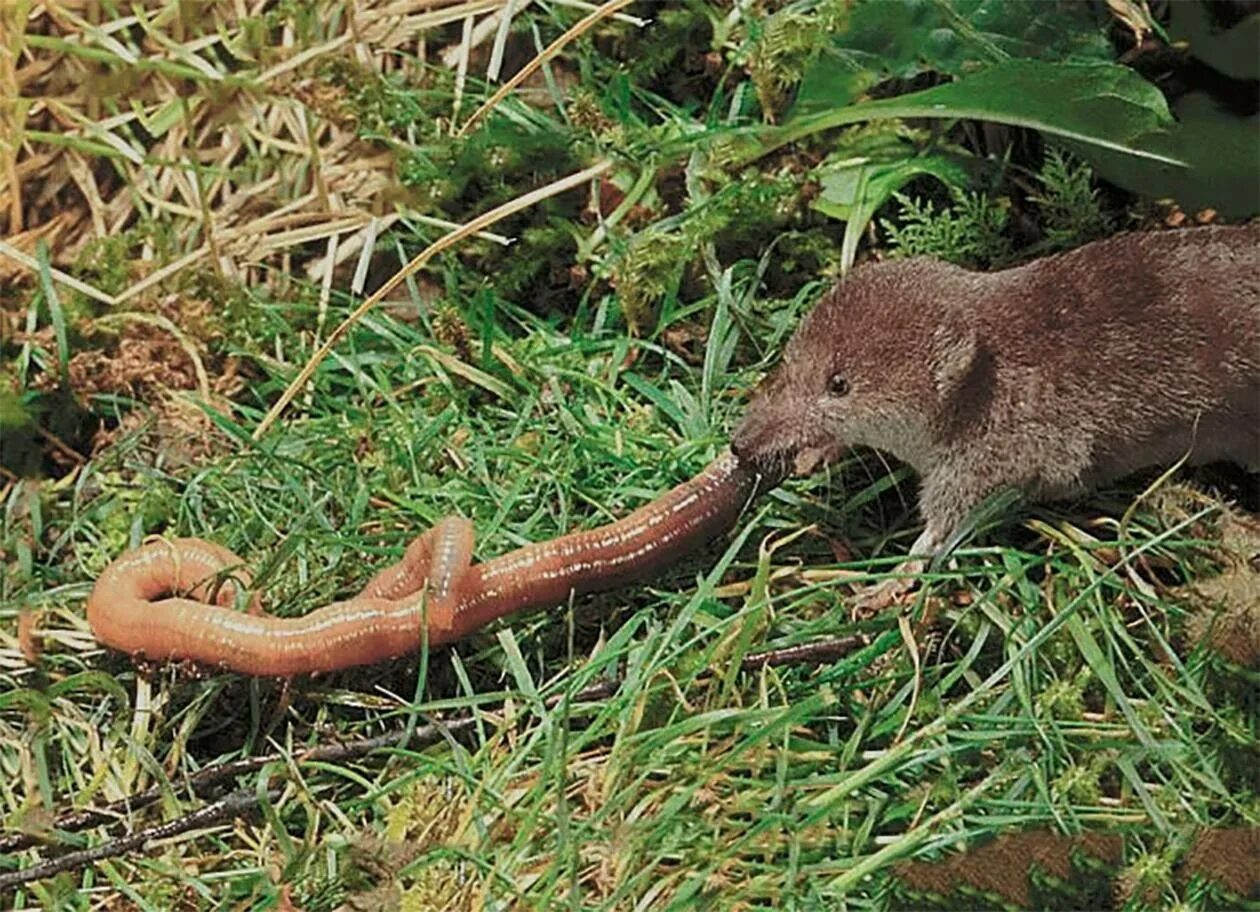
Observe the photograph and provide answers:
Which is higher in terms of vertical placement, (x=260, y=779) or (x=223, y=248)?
(x=223, y=248)

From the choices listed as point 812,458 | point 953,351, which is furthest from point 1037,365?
point 812,458

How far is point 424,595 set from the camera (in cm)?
352

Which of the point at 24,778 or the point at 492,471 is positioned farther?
the point at 492,471

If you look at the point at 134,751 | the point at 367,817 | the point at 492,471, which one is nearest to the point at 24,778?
the point at 134,751

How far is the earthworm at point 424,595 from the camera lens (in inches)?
140

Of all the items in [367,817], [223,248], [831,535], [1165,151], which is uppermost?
[1165,151]

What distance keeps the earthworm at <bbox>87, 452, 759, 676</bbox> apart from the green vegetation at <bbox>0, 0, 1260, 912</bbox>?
9 cm

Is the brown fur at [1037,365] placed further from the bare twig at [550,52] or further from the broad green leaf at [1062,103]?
the bare twig at [550,52]

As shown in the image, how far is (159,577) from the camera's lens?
3766 millimetres

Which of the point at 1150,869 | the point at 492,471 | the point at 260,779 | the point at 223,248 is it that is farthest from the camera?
the point at 223,248

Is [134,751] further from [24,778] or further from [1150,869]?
[1150,869]

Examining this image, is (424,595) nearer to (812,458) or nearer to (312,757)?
(312,757)

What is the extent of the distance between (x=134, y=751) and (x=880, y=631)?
150 cm

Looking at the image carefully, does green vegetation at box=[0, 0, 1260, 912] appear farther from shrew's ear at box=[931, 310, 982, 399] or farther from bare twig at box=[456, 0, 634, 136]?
shrew's ear at box=[931, 310, 982, 399]
